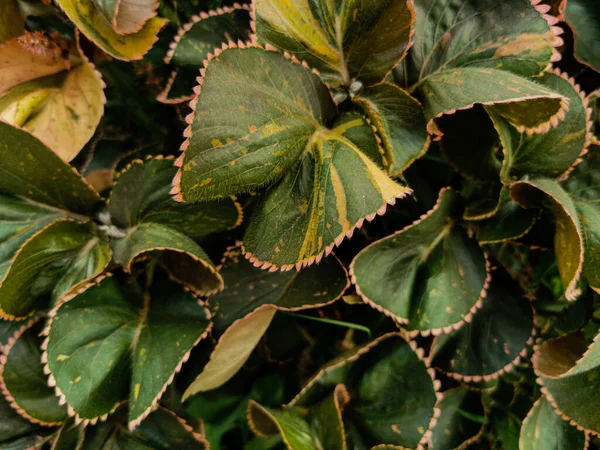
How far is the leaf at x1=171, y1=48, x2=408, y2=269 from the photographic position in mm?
422

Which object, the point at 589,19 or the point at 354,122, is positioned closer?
the point at 354,122

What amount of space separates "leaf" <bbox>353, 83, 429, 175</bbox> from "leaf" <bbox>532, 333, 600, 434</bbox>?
299 mm

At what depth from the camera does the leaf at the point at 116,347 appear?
0.54 meters

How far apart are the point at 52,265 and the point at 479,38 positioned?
19.0 inches

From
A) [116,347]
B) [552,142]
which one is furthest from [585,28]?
[116,347]

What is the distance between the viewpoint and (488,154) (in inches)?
23.5

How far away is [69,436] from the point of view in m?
0.64

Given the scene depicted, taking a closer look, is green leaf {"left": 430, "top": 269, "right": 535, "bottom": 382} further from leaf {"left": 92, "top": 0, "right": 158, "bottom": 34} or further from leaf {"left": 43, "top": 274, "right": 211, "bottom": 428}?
leaf {"left": 92, "top": 0, "right": 158, "bottom": 34}

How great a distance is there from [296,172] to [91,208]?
0.87ft

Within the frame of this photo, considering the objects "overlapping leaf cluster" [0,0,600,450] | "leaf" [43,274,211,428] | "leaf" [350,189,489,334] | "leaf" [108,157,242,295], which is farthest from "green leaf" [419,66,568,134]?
"leaf" [43,274,211,428]

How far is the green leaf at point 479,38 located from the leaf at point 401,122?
0.05m

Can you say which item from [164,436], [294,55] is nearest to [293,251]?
[294,55]

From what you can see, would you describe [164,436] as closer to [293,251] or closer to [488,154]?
[293,251]

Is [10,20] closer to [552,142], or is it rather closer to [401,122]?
[401,122]
